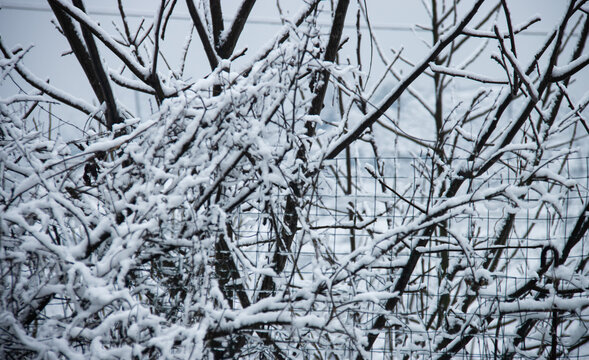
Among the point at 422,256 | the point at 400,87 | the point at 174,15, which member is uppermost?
the point at 174,15

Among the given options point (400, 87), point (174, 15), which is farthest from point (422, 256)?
point (174, 15)

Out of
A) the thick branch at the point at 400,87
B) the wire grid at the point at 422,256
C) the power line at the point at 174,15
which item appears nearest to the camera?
the wire grid at the point at 422,256

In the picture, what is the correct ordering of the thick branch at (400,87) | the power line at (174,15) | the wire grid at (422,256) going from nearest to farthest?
the wire grid at (422,256), the thick branch at (400,87), the power line at (174,15)

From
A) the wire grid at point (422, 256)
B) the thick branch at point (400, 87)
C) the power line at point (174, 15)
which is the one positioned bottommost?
the wire grid at point (422, 256)

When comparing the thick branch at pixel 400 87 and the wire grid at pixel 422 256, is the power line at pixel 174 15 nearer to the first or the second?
the thick branch at pixel 400 87

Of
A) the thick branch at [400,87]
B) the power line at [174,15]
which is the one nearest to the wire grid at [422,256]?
the thick branch at [400,87]

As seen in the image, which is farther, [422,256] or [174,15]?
[174,15]

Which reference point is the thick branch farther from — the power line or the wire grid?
the power line

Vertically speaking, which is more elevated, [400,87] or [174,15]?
[174,15]

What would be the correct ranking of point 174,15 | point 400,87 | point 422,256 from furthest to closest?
point 174,15 < point 422,256 < point 400,87

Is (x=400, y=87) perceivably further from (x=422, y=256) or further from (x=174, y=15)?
(x=174, y=15)

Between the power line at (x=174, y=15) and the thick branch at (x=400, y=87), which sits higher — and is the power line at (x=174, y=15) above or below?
above

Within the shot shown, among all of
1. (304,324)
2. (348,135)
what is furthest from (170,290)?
(348,135)

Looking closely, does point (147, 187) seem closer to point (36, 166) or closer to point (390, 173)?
point (36, 166)
